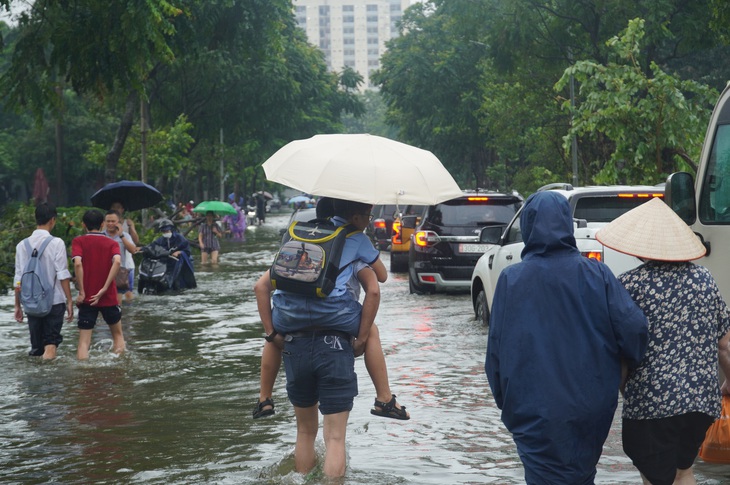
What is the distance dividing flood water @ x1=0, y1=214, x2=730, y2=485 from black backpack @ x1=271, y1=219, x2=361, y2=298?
3.52ft

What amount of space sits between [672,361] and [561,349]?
0.57 m

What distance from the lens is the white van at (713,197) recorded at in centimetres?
744

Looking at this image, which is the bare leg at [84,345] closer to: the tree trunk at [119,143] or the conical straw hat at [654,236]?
the conical straw hat at [654,236]

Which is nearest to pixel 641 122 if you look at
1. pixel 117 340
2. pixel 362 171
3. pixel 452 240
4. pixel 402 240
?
pixel 402 240

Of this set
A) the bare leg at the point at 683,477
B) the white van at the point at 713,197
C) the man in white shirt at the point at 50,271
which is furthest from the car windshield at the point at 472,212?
the bare leg at the point at 683,477

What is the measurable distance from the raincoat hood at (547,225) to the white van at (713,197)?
2735 mm

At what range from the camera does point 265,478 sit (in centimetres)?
711

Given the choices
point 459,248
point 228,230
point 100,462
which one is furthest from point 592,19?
point 100,462

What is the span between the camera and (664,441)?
5051 millimetres

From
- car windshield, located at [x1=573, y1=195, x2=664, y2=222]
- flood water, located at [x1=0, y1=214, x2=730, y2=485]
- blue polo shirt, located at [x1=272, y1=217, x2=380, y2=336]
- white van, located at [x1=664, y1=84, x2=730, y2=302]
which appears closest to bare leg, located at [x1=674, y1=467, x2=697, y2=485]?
flood water, located at [x1=0, y1=214, x2=730, y2=485]

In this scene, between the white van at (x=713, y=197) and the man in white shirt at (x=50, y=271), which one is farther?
the man in white shirt at (x=50, y=271)

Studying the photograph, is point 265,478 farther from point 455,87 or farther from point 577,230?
point 455,87

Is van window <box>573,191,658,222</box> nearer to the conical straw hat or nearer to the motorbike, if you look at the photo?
the conical straw hat

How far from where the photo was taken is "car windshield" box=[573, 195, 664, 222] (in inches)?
467
